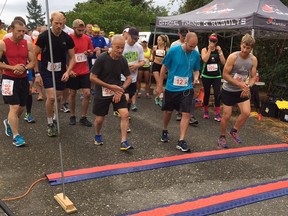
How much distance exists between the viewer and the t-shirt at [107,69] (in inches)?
190

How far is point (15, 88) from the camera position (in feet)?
16.2

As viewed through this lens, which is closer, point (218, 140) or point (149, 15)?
point (218, 140)

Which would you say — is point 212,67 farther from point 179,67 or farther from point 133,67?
point 179,67

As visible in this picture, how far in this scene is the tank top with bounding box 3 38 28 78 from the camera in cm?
490

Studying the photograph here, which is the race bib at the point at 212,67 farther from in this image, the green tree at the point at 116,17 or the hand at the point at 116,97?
the green tree at the point at 116,17

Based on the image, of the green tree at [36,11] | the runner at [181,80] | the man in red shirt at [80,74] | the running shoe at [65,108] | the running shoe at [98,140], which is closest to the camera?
the green tree at [36,11]

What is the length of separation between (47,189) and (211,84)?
4606 mm

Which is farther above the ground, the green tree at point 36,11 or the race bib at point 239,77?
the green tree at point 36,11

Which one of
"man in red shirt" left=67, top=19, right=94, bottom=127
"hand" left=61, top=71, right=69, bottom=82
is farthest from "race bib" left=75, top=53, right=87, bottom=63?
"hand" left=61, top=71, right=69, bottom=82

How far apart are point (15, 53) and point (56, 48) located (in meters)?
0.66

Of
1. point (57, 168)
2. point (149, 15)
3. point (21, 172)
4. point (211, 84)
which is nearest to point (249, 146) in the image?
point (211, 84)

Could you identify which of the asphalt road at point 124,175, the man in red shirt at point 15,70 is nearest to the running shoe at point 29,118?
the asphalt road at point 124,175

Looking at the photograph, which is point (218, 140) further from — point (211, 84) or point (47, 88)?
point (47, 88)

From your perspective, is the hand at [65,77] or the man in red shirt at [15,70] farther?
the hand at [65,77]
